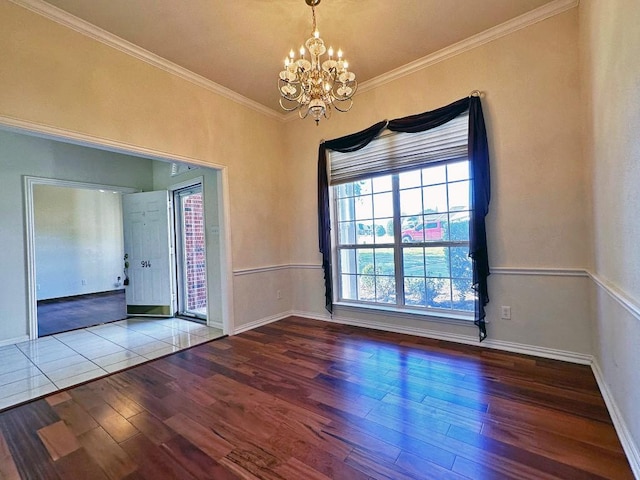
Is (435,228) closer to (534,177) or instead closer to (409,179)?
(409,179)

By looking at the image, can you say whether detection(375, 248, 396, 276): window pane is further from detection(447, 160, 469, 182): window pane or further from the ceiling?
the ceiling

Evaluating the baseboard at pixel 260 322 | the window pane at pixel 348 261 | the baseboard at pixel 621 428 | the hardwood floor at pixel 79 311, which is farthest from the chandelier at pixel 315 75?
the hardwood floor at pixel 79 311

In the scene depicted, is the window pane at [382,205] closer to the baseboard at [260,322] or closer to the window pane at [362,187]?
the window pane at [362,187]

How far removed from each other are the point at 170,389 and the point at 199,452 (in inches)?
35.6

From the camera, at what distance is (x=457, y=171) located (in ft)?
9.97

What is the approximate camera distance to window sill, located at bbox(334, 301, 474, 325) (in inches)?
120

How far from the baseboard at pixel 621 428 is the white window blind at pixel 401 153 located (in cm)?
217

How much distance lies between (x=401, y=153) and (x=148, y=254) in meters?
4.27

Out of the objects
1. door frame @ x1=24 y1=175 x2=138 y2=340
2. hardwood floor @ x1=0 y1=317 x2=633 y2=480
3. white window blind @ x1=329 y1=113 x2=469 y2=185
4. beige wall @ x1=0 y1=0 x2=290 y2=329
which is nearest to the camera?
hardwood floor @ x1=0 y1=317 x2=633 y2=480

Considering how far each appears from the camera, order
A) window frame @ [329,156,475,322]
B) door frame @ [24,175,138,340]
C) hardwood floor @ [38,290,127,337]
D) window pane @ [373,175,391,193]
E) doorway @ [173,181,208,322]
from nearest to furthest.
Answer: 1. window frame @ [329,156,475,322]
2. window pane @ [373,175,391,193]
3. door frame @ [24,175,138,340]
4. hardwood floor @ [38,290,127,337]
5. doorway @ [173,181,208,322]

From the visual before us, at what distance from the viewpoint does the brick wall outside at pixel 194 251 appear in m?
4.87

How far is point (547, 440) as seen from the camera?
160 centimetres

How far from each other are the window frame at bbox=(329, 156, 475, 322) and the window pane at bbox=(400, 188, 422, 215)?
2.0 inches

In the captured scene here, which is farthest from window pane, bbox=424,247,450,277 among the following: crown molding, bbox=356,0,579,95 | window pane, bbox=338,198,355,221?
crown molding, bbox=356,0,579,95
